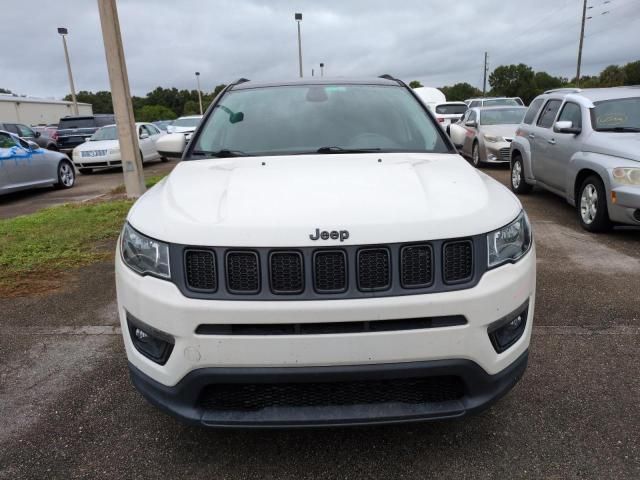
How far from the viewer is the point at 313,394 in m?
2.06

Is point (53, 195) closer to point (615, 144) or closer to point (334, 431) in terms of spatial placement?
point (615, 144)

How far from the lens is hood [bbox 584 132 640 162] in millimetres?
5684

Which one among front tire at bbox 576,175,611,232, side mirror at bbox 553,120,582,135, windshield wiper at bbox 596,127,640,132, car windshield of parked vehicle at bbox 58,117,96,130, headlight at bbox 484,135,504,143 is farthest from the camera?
car windshield of parked vehicle at bbox 58,117,96,130

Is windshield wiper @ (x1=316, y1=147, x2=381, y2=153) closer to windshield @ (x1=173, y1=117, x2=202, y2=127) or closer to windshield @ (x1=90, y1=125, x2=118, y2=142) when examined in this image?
windshield @ (x1=90, y1=125, x2=118, y2=142)

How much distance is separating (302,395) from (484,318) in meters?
0.78

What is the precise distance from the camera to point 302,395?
207 cm

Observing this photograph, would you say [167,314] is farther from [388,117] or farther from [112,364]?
[388,117]

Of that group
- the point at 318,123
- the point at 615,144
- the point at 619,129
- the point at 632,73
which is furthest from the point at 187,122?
the point at 632,73

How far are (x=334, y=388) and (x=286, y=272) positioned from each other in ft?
1.69

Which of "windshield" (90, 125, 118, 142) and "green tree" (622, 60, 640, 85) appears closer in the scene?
"windshield" (90, 125, 118, 142)

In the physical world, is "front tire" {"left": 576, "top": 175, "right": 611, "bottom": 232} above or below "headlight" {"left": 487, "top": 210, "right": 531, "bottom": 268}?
below

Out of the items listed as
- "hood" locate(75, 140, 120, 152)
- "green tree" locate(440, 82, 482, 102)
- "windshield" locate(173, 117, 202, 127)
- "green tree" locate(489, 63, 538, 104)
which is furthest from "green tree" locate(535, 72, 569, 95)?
"hood" locate(75, 140, 120, 152)

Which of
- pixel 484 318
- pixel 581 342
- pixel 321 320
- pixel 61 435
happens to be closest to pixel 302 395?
pixel 321 320

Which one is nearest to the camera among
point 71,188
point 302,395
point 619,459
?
point 302,395
